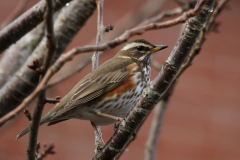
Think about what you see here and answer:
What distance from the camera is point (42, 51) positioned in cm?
303

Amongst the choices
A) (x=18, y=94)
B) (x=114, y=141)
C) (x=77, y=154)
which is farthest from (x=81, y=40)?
(x=114, y=141)

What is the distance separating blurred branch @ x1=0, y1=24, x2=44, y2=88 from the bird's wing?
0.83 meters

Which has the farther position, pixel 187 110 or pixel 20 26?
pixel 187 110

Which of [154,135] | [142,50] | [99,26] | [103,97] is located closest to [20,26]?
[99,26]

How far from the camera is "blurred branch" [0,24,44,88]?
321cm

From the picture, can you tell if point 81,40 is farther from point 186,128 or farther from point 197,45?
point 197,45

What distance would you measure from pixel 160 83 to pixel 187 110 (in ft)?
12.4

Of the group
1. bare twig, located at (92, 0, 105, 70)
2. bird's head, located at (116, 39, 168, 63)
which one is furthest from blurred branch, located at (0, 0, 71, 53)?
bird's head, located at (116, 39, 168, 63)

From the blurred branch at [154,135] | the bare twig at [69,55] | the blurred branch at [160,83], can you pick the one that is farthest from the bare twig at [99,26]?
the bare twig at [69,55]

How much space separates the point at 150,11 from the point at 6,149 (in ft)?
9.27

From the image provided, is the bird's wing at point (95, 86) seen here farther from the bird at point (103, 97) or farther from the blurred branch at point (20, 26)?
the blurred branch at point (20, 26)

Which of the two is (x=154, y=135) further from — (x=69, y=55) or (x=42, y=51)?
(x=69, y=55)

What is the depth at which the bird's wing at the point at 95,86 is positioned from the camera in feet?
8.55

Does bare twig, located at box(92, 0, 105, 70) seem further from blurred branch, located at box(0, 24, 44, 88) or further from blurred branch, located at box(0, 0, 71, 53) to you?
blurred branch, located at box(0, 24, 44, 88)
